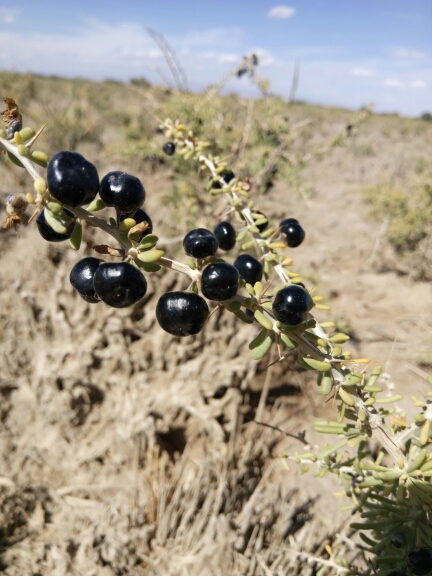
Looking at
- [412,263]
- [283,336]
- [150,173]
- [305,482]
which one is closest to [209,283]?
[283,336]

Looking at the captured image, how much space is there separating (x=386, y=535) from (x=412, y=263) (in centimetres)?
541

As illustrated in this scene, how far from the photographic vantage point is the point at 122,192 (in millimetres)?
811

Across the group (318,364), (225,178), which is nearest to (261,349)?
(318,364)

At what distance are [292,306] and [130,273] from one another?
32 centimetres

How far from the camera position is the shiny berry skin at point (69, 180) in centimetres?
70

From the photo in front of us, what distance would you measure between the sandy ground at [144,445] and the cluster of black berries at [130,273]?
95 cm

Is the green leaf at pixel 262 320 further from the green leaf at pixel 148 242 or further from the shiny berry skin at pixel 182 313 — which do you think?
the green leaf at pixel 148 242

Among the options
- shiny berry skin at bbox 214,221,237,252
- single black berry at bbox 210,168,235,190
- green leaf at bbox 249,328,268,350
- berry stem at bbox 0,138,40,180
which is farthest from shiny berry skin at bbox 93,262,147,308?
single black berry at bbox 210,168,235,190

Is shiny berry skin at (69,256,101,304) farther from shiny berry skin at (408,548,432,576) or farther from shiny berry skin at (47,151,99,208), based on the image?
shiny berry skin at (408,548,432,576)

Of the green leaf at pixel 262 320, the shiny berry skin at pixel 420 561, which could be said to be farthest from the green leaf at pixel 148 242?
the shiny berry skin at pixel 420 561

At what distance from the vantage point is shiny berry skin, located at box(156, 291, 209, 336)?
2.57 feet

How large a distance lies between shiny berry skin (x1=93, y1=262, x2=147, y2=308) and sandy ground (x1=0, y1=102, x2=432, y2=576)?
3.58 ft

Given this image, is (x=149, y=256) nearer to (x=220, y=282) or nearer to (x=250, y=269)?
(x=220, y=282)

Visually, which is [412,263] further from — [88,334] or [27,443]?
[27,443]
